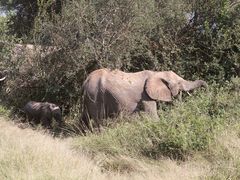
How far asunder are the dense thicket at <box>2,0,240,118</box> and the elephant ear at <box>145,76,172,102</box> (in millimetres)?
1787

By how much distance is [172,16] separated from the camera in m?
13.4

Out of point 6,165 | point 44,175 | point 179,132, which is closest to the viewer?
point 44,175

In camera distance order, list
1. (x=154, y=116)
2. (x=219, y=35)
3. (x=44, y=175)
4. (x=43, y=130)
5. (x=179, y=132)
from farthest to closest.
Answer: (x=219, y=35)
(x=43, y=130)
(x=154, y=116)
(x=179, y=132)
(x=44, y=175)

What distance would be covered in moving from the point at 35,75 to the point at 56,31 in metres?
1.38

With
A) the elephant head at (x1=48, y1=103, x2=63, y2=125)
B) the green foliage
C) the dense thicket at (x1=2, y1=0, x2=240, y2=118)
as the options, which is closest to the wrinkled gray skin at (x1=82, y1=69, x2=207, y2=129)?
the green foliage

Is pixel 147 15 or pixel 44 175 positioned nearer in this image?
pixel 44 175

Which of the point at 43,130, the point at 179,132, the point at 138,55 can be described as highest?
the point at 138,55

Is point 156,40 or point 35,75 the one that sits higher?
point 156,40

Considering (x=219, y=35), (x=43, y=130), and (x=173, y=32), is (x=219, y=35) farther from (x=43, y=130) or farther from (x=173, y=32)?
(x=43, y=130)

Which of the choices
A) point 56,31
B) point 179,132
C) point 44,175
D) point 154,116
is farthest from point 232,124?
point 56,31

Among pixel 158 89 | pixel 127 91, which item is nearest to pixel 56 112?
pixel 127 91

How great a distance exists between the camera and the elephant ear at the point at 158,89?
1107 cm

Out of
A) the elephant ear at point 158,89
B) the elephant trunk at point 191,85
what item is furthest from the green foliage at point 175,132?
the elephant trunk at point 191,85

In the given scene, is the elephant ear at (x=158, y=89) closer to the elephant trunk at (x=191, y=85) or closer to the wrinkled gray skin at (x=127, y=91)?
the wrinkled gray skin at (x=127, y=91)
